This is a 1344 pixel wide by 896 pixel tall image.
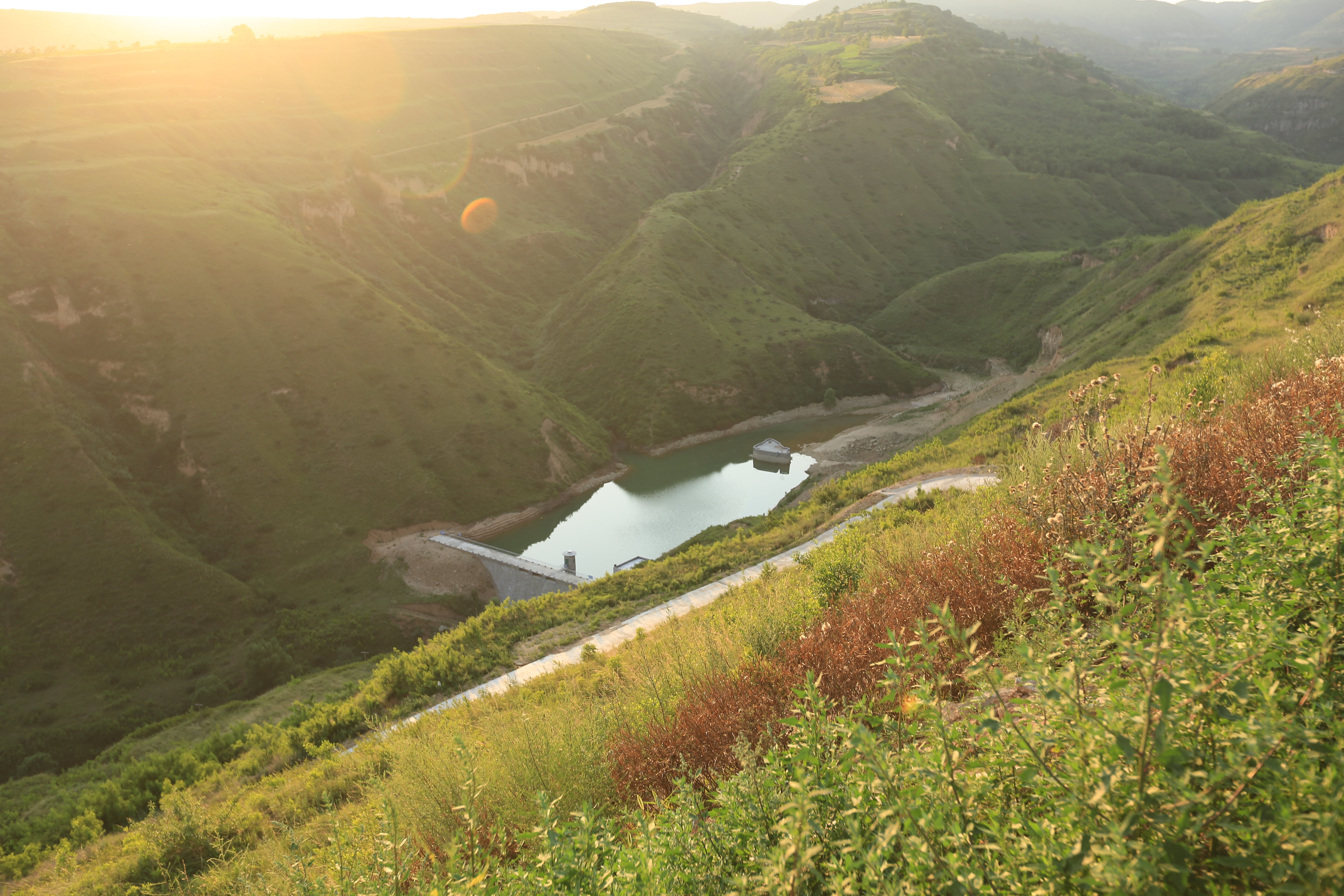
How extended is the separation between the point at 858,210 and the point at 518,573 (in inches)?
3365

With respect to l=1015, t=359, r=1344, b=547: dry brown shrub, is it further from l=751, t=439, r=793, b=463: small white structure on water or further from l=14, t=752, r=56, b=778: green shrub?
l=751, t=439, r=793, b=463: small white structure on water

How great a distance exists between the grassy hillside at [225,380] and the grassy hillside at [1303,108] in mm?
171091

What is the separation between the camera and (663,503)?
5350 cm

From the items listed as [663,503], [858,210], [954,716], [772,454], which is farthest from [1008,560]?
[858,210]

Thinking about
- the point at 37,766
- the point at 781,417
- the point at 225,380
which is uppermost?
the point at 225,380

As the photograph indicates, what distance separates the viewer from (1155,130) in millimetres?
130500

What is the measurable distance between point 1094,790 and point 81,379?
204 feet

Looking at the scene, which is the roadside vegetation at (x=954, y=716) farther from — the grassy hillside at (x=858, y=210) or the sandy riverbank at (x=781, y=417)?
the grassy hillside at (x=858, y=210)

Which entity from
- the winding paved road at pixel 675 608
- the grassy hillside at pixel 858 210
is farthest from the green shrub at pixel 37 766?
the grassy hillside at pixel 858 210

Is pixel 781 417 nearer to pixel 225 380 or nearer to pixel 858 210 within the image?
pixel 225 380

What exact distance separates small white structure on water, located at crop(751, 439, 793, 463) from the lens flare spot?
5083cm

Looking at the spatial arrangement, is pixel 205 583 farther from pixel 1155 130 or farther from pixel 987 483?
pixel 1155 130

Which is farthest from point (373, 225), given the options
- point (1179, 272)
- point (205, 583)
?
point (1179, 272)

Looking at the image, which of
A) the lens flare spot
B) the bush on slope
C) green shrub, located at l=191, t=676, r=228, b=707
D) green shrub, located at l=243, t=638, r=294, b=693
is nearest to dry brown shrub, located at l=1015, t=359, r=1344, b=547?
the bush on slope
